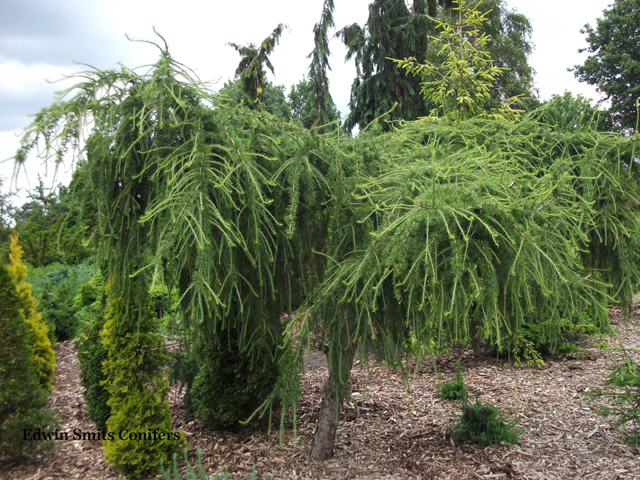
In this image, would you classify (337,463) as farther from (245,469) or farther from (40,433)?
(40,433)

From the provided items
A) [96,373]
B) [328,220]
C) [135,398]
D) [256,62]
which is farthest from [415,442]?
[256,62]

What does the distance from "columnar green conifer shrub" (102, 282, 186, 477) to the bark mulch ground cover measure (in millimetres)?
379

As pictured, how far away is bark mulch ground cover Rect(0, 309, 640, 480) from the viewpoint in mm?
3438

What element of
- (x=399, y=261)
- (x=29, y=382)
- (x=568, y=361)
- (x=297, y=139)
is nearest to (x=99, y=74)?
(x=297, y=139)

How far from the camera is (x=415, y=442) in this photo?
154 inches

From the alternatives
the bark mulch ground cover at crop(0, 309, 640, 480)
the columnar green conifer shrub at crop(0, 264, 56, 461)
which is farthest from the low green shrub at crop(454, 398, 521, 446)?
the columnar green conifer shrub at crop(0, 264, 56, 461)

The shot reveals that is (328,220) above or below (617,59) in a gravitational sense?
below

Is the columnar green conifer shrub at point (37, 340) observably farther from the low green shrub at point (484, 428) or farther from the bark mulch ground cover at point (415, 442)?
the low green shrub at point (484, 428)

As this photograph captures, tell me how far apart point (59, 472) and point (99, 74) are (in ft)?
10.7

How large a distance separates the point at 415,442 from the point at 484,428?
0.61m

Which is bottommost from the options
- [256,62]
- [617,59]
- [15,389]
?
[15,389]

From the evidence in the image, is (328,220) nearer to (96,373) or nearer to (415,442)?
(415,442)

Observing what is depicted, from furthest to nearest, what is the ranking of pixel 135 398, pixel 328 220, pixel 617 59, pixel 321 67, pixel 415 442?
pixel 617 59 → pixel 321 67 → pixel 415 442 → pixel 135 398 → pixel 328 220

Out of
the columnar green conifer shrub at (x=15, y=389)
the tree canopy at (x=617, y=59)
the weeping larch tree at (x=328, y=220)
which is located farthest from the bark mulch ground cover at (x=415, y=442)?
the tree canopy at (x=617, y=59)
